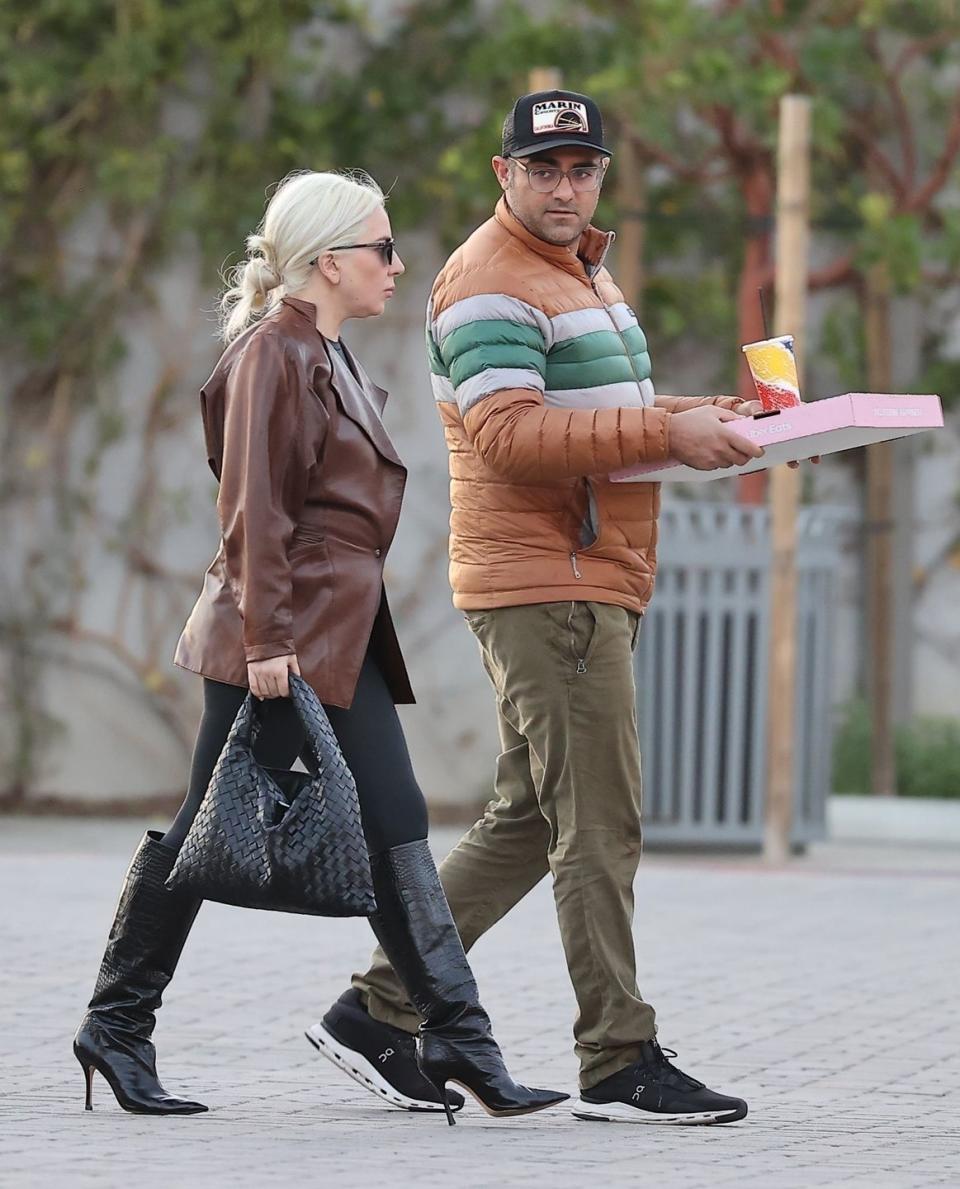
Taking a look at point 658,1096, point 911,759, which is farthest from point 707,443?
point 911,759

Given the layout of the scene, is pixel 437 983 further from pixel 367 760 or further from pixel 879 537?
pixel 879 537

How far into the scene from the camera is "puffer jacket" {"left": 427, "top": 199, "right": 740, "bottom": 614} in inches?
182

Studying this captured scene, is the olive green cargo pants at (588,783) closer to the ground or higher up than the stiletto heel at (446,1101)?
higher up

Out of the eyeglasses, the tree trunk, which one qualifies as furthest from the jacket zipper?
the tree trunk

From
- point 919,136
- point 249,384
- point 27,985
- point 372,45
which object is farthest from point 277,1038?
point 919,136

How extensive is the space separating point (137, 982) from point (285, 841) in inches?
20.8

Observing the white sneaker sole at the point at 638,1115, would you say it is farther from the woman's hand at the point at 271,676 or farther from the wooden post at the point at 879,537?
the wooden post at the point at 879,537

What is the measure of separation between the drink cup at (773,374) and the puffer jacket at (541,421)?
0.22m

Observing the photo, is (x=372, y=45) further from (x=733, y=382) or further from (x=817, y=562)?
(x=817, y=562)

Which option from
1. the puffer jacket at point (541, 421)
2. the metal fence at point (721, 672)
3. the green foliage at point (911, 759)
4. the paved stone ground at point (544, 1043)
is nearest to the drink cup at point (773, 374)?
the puffer jacket at point (541, 421)

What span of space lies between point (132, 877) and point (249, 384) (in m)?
0.97

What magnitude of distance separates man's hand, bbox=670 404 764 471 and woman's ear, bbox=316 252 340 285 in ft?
2.35

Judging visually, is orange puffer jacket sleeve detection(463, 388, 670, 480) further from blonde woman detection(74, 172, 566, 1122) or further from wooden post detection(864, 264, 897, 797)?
wooden post detection(864, 264, 897, 797)

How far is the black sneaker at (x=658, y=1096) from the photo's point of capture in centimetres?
473
